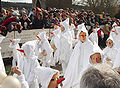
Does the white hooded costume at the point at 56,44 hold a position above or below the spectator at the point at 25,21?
below

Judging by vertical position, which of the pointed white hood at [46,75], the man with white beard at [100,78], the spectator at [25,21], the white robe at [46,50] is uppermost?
the man with white beard at [100,78]

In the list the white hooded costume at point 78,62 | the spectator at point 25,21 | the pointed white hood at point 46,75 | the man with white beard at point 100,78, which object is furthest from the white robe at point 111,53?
the man with white beard at point 100,78

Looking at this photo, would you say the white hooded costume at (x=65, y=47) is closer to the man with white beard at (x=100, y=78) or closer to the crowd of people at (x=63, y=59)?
the crowd of people at (x=63, y=59)

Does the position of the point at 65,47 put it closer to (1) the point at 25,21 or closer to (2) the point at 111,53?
(2) the point at 111,53

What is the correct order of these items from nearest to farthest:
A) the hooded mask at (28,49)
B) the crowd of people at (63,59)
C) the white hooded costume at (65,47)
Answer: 1. the crowd of people at (63,59)
2. the hooded mask at (28,49)
3. the white hooded costume at (65,47)

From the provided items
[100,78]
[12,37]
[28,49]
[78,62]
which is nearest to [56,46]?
[12,37]

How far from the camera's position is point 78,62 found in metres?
5.48

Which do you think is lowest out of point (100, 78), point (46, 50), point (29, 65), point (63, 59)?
point (63, 59)

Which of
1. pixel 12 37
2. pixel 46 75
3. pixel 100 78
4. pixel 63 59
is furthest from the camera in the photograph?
pixel 12 37

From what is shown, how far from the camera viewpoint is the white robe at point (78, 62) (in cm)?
537

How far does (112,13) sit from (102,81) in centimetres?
3000

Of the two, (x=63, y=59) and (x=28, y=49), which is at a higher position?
(x=28, y=49)

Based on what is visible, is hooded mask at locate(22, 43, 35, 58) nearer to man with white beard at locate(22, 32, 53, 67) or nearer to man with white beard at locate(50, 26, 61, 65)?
man with white beard at locate(22, 32, 53, 67)

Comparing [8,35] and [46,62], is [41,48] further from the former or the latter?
[8,35]
